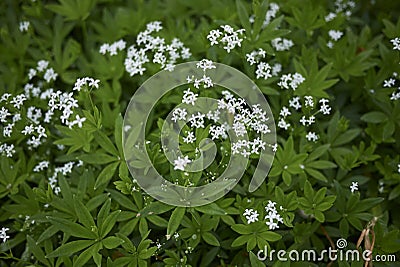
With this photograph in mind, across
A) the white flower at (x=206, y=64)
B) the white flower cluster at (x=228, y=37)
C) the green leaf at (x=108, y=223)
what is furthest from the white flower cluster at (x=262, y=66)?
the green leaf at (x=108, y=223)

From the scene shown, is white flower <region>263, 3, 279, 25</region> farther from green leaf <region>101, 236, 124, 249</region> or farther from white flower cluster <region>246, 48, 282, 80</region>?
green leaf <region>101, 236, 124, 249</region>

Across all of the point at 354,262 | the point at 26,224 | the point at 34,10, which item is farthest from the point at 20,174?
the point at 354,262

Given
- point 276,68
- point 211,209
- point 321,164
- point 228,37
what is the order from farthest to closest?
point 276,68, point 321,164, point 228,37, point 211,209

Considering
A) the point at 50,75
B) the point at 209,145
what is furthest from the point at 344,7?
the point at 50,75

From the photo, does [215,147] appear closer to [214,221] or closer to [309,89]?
A: [214,221]

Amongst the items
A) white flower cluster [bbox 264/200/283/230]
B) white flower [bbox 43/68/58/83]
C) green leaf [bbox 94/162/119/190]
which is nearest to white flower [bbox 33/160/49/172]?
green leaf [bbox 94/162/119/190]

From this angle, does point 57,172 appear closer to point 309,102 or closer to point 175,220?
point 175,220

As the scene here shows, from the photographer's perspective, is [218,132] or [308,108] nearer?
[218,132]

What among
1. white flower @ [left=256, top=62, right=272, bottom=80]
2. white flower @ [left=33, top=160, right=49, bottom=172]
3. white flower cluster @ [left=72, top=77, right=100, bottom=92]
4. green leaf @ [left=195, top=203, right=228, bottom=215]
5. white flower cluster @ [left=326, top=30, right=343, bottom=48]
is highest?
white flower cluster @ [left=326, top=30, right=343, bottom=48]
